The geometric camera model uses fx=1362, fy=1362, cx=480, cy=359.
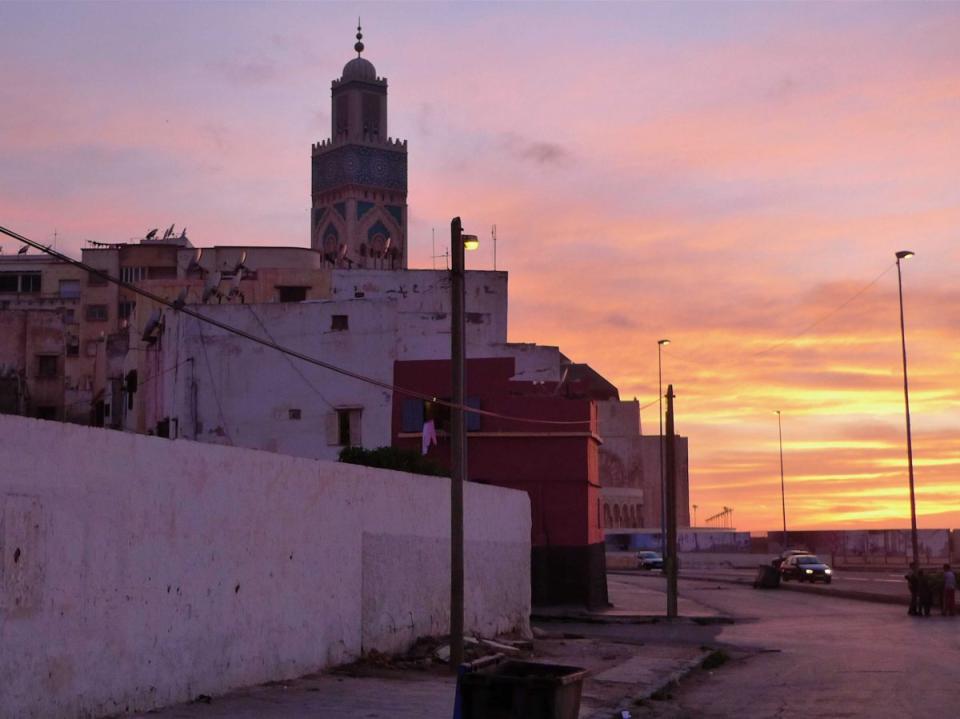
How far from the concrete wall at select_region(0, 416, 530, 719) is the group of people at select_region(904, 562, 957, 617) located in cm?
2031

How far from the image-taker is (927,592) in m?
40.2

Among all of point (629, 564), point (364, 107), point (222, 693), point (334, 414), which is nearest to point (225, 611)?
point (222, 693)

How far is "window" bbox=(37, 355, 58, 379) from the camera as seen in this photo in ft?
235

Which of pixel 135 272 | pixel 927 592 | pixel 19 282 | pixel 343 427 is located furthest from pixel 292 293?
pixel 927 592

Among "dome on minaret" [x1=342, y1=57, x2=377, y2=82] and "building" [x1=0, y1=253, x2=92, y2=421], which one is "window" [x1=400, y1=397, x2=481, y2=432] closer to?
"building" [x1=0, y1=253, x2=92, y2=421]

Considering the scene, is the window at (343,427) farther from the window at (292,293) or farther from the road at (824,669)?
the window at (292,293)

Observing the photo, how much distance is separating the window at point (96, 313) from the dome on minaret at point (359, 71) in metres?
84.3

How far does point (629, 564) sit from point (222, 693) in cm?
7760

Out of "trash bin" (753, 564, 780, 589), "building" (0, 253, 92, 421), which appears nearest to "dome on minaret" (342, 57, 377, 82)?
"building" (0, 253, 92, 421)

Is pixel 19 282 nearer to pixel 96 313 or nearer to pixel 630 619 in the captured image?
pixel 96 313

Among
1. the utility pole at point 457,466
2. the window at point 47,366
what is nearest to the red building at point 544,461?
the utility pole at point 457,466

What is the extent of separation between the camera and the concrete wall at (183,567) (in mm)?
13859

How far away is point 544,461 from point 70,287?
6657 centimetres

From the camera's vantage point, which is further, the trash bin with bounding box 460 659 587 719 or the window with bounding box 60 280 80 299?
the window with bounding box 60 280 80 299
